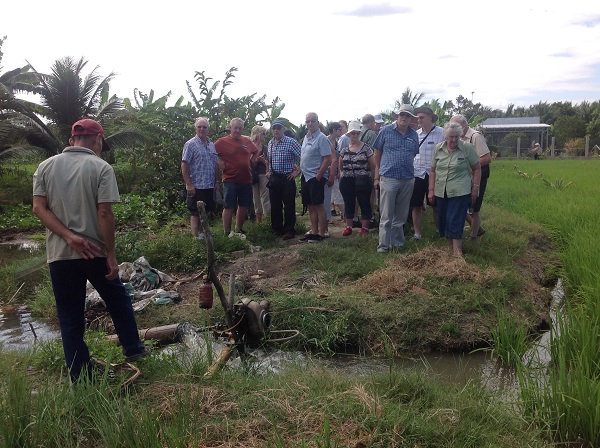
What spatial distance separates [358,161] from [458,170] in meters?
1.78

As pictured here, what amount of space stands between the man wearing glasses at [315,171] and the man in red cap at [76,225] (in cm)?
441

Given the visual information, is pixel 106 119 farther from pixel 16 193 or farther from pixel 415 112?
pixel 415 112

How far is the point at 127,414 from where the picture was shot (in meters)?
2.77

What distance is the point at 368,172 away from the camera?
7.89 m

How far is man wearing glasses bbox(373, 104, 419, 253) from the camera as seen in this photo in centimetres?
704

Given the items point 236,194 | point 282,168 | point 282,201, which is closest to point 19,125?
point 236,194

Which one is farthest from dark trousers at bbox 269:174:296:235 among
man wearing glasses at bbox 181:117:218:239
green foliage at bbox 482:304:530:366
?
green foliage at bbox 482:304:530:366

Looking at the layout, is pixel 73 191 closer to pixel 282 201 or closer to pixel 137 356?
pixel 137 356

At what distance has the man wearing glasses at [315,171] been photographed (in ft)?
25.4

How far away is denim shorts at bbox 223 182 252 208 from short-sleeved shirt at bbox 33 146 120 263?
457 centimetres

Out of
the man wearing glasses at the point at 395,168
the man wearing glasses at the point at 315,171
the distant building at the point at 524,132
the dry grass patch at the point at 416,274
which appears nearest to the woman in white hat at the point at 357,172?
the man wearing glasses at the point at 315,171

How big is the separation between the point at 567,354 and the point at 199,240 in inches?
195

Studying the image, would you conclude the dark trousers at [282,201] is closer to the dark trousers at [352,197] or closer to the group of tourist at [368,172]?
the group of tourist at [368,172]

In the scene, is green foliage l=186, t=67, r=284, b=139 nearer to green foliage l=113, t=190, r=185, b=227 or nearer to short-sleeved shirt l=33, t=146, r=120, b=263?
green foliage l=113, t=190, r=185, b=227
